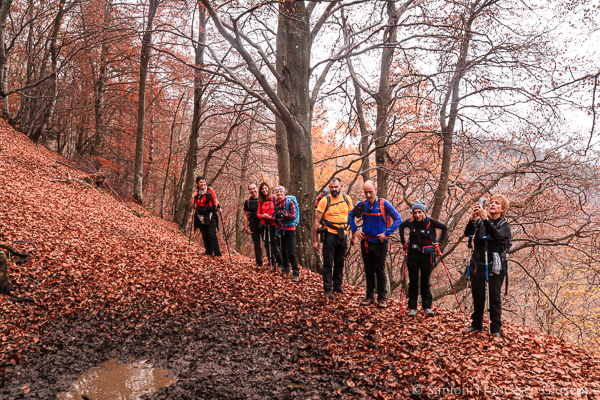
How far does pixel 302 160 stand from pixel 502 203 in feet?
15.0

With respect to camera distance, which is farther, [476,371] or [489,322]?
[489,322]

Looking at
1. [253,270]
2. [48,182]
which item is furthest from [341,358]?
[48,182]

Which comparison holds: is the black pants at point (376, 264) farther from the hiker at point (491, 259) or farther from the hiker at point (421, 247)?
the hiker at point (491, 259)

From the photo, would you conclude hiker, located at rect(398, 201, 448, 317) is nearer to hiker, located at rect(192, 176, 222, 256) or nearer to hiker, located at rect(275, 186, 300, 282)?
hiker, located at rect(275, 186, 300, 282)

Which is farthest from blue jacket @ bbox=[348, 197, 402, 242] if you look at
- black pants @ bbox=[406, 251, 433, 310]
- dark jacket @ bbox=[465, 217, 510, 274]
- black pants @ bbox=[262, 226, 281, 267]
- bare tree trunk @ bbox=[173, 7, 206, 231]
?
bare tree trunk @ bbox=[173, 7, 206, 231]

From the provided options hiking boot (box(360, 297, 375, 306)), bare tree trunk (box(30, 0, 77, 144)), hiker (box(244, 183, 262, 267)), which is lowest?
hiking boot (box(360, 297, 375, 306))

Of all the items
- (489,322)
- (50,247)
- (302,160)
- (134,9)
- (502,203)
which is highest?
(134,9)

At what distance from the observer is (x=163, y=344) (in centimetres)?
477

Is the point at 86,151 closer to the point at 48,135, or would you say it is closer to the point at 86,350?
the point at 48,135

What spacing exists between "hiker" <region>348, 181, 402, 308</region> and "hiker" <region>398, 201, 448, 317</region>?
0.31 m

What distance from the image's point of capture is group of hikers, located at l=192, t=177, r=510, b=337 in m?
4.82

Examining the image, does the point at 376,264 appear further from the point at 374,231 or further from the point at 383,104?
the point at 383,104

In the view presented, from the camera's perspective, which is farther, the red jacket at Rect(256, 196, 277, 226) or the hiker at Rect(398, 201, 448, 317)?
the red jacket at Rect(256, 196, 277, 226)

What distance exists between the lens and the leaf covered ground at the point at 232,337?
3711 millimetres
